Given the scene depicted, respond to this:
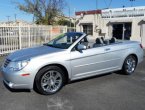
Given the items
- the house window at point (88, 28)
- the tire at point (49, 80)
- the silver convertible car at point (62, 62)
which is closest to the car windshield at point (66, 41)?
the silver convertible car at point (62, 62)

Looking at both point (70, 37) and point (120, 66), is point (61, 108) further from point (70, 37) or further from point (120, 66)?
point (120, 66)

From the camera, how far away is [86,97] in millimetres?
5113

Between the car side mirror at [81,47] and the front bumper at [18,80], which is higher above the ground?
the car side mirror at [81,47]

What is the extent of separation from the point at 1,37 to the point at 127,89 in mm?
8614

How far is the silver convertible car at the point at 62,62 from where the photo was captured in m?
4.97

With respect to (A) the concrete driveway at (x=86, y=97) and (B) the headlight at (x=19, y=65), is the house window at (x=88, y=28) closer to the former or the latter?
(A) the concrete driveway at (x=86, y=97)

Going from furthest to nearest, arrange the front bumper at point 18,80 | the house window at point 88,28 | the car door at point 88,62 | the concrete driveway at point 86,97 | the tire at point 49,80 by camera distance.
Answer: the house window at point 88,28 → the car door at point 88,62 → the tire at point 49,80 → the front bumper at point 18,80 → the concrete driveway at point 86,97

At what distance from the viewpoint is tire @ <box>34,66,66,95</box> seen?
512 cm

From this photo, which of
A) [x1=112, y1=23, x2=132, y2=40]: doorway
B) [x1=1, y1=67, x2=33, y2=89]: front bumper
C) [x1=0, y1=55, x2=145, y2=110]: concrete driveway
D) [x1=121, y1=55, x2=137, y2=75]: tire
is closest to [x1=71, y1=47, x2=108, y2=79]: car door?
[x1=0, y1=55, x2=145, y2=110]: concrete driveway

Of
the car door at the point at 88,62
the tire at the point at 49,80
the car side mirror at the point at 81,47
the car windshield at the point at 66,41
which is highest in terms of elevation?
the car windshield at the point at 66,41

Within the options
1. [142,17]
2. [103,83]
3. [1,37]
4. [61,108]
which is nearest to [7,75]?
[61,108]

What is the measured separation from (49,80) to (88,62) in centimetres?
122

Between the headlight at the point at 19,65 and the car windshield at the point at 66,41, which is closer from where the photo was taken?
the headlight at the point at 19,65

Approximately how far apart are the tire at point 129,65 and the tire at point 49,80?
2.49 m
